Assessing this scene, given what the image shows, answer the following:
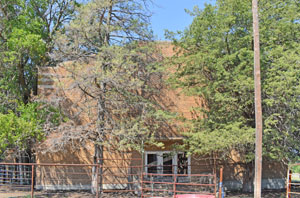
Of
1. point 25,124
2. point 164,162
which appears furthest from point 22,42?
point 164,162

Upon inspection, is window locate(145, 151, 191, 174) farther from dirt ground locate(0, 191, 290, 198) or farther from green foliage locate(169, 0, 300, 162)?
green foliage locate(169, 0, 300, 162)

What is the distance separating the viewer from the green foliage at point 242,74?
13.8 meters

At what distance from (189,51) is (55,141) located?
846cm

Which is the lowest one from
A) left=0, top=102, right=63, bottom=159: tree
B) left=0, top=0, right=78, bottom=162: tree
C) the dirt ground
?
the dirt ground

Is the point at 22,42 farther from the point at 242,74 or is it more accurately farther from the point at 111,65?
the point at 242,74

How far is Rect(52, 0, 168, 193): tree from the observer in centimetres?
1442

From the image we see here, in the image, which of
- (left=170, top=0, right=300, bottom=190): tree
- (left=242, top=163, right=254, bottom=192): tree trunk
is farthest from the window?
(left=242, top=163, right=254, bottom=192): tree trunk

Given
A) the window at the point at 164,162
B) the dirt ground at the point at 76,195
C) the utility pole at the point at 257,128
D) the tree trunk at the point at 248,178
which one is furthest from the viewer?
the window at the point at 164,162

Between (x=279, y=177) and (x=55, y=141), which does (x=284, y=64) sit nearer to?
(x=279, y=177)

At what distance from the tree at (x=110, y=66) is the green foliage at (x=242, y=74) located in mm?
2332

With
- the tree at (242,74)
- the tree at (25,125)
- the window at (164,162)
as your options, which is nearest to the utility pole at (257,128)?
the tree at (242,74)

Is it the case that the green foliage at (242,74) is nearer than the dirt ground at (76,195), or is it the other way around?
the green foliage at (242,74)

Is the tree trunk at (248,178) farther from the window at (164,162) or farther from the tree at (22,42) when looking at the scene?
the tree at (22,42)

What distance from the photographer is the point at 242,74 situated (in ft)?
48.4
